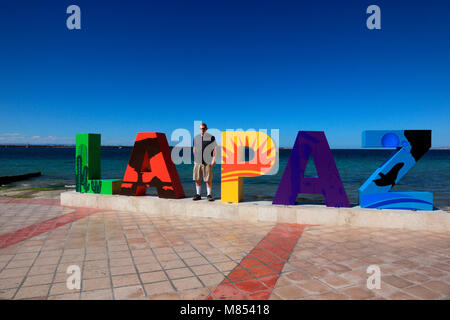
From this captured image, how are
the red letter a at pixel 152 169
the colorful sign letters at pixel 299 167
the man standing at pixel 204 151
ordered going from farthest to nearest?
the red letter a at pixel 152 169 < the man standing at pixel 204 151 < the colorful sign letters at pixel 299 167

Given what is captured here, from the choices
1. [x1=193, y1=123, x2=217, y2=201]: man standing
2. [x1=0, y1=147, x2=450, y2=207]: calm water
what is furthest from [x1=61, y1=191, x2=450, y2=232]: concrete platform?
[x1=0, y1=147, x2=450, y2=207]: calm water

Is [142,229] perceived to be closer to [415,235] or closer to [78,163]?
[78,163]

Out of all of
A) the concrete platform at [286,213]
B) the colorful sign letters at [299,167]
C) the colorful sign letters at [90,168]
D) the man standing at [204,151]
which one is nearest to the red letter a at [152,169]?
the colorful sign letters at [299,167]

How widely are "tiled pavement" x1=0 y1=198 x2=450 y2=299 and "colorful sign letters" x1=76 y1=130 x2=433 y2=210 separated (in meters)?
0.93

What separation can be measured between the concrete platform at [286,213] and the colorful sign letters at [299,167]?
0.32m

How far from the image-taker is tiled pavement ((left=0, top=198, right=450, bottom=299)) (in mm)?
3553

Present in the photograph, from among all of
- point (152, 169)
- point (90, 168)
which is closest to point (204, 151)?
point (152, 169)

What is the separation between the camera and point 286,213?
23.7ft

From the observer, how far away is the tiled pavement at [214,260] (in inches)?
140

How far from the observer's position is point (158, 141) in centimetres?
869

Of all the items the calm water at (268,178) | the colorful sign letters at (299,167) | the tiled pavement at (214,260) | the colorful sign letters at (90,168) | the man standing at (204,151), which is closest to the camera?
the tiled pavement at (214,260)

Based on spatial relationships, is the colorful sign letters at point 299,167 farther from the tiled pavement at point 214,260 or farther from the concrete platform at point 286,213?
the tiled pavement at point 214,260

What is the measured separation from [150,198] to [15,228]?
3415 mm
